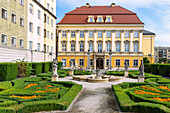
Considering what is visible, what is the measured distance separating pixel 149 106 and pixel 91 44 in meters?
37.9

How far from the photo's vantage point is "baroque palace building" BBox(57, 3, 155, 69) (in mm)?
43938

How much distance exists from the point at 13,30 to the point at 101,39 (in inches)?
1047

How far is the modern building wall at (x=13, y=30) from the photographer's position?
20953mm

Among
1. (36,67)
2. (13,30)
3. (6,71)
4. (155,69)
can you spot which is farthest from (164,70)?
(13,30)

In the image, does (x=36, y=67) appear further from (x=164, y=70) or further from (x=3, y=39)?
(x=164, y=70)

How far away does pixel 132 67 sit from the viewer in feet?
143

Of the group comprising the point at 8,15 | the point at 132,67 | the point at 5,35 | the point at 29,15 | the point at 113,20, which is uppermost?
the point at 113,20

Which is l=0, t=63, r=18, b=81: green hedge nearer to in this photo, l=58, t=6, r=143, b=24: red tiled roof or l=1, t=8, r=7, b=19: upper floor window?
l=1, t=8, r=7, b=19: upper floor window

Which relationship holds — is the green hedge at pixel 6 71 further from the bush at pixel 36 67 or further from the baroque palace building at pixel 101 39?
the baroque palace building at pixel 101 39

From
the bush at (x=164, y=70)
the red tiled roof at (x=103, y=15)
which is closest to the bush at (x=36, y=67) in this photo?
the red tiled roof at (x=103, y=15)

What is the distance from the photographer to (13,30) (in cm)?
2331

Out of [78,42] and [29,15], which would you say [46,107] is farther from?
[78,42]

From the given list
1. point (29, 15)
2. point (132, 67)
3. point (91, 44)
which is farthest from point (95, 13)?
point (29, 15)

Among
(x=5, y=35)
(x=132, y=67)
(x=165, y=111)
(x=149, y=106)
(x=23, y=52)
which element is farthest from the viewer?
(x=132, y=67)
